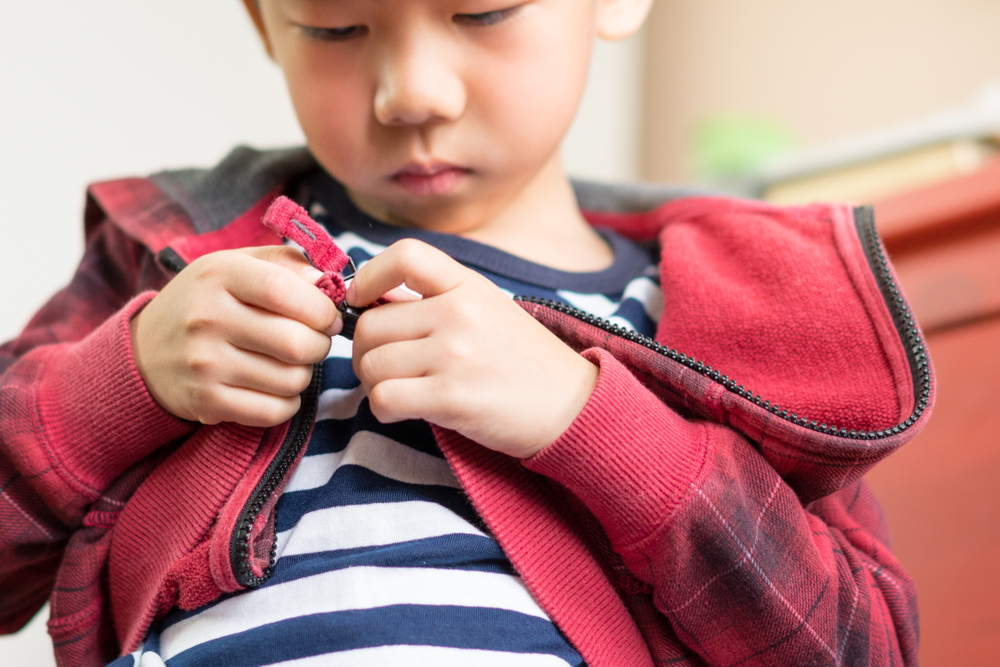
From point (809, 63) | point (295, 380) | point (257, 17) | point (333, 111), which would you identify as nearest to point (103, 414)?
point (295, 380)

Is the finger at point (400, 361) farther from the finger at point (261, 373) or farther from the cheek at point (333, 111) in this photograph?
the cheek at point (333, 111)

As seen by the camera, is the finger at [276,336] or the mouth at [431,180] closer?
the finger at [276,336]

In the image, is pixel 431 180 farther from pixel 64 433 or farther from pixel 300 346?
pixel 64 433

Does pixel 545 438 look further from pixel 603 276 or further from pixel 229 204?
pixel 229 204

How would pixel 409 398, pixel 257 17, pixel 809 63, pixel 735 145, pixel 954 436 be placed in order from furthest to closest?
pixel 809 63, pixel 735 145, pixel 954 436, pixel 257 17, pixel 409 398

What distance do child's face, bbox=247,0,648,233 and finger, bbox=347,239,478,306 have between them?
11cm

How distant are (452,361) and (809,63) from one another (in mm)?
1346

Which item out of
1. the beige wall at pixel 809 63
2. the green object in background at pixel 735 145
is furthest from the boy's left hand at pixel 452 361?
the beige wall at pixel 809 63

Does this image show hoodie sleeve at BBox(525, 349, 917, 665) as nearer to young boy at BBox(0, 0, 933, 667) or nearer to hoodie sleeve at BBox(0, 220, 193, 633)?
young boy at BBox(0, 0, 933, 667)

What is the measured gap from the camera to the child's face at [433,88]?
48 centimetres

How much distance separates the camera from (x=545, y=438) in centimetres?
44

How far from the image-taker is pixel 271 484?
46 cm

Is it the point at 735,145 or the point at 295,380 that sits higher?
the point at 295,380

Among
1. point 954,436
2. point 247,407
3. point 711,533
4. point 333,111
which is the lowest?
point 954,436
